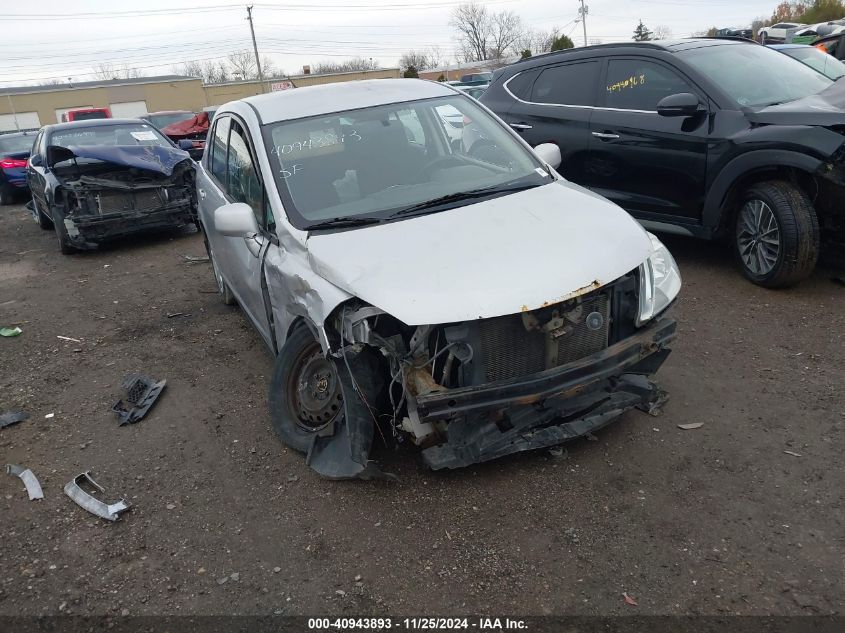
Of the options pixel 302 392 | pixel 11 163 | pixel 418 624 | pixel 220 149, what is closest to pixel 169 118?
pixel 11 163

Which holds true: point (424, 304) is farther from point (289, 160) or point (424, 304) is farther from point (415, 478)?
point (289, 160)

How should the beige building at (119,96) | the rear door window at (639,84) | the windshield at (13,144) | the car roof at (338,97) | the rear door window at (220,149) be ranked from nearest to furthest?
the car roof at (338,97) → the rear door window at (220,149) → the rear door window at (639,84) → the windshield at (13,144) → the beige building at (119,96)

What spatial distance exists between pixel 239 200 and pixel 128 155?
217 inches

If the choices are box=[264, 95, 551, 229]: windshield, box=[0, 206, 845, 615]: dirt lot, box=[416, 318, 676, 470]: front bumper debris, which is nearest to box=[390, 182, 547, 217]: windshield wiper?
box=[264, 95, 551, 229]: windshield

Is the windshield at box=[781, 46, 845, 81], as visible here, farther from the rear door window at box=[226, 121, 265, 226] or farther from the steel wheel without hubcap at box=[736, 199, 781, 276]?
the rear door window at box=[226, 121, 265, 226]

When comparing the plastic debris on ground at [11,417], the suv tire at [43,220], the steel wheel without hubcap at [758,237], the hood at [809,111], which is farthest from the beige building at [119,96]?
the plastic debris on ground at [11,417]

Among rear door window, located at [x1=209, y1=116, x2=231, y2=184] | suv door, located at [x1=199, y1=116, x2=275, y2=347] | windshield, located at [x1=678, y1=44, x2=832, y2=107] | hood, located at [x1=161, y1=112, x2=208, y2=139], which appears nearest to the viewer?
suv door, located at [x1=199, y1=116, x2=275, y2=347]

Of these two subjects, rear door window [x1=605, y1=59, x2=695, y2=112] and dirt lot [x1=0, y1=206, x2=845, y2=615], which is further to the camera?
rear door window [x1=605, y1=59, x2=695, y2=112]

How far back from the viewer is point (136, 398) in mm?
4750

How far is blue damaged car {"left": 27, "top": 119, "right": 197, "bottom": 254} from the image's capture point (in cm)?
908

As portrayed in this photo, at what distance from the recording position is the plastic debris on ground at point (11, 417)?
4.57 m

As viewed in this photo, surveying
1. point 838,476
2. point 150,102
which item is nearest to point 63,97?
point 150,102

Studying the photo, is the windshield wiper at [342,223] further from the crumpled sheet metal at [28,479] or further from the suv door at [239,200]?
the crumpled sheet metal at [28,479]

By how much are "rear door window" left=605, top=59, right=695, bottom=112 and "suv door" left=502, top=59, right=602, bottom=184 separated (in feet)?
0.62
